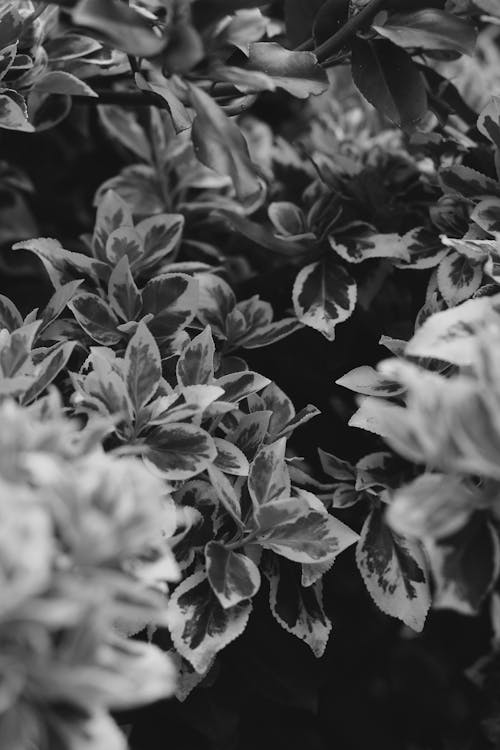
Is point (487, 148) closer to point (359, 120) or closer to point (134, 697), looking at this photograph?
point (359, 120)

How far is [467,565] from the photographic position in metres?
0.64

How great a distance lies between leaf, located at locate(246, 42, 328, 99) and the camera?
34.0 inches

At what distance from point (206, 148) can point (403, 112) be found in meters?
0.26

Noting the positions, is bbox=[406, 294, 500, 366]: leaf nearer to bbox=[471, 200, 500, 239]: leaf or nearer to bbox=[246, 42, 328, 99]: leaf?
bbox=[471, 200, 500, 239]: leaf

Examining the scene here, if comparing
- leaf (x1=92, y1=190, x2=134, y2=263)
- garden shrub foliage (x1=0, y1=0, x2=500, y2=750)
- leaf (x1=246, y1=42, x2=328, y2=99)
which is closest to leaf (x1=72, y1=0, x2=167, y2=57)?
garden shrub foliage (x1=0, y1=0, x2=500, y2=750)

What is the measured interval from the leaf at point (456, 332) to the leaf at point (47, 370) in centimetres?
32

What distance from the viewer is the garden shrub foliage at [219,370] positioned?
0.56m

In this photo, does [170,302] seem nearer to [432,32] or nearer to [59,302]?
[59,302]

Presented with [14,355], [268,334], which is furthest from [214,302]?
[14,355]

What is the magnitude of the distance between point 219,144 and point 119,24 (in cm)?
14

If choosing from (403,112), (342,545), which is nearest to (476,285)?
(403,112)

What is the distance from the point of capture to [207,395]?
0.78 m

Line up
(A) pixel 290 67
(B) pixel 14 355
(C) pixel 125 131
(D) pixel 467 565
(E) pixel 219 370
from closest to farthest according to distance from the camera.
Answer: (D) pixel 467 565 → (B) pixel 14 355 → (A) pixel 290 67 → (E) pixel 219 370 → (C) pixel 125 131

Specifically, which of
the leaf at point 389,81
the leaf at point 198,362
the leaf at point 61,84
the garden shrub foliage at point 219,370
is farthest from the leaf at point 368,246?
the leaf at point 61,84
